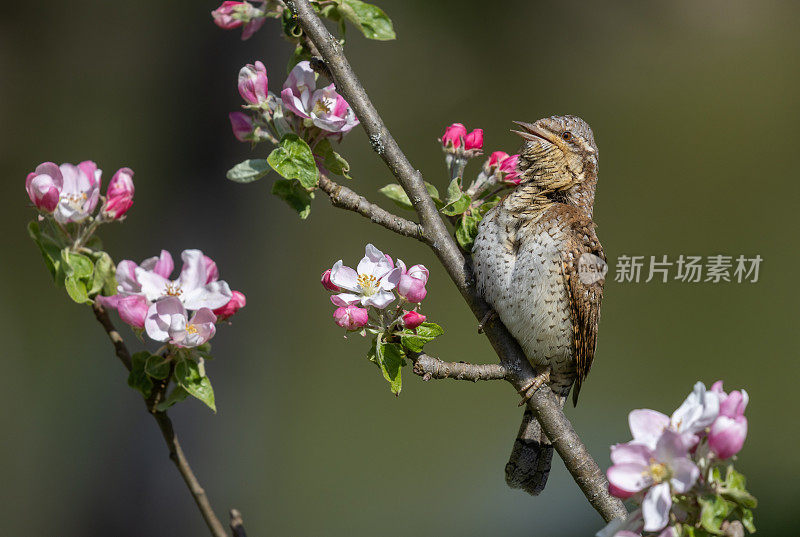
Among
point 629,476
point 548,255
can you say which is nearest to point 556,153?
point 548,255

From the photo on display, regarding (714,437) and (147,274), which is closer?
(714,437)

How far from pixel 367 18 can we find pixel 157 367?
2.23 ft

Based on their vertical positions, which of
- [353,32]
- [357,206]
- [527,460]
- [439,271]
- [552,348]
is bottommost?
[439,271]

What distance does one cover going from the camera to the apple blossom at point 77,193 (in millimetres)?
1097

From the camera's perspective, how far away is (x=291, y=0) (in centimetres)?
113

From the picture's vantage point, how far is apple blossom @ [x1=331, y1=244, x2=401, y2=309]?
1.04m

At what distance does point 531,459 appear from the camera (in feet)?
5.38

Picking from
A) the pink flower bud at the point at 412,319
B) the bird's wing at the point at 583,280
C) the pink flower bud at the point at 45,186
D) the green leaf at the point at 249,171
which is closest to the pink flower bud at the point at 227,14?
the green leaf at the point at 249,171

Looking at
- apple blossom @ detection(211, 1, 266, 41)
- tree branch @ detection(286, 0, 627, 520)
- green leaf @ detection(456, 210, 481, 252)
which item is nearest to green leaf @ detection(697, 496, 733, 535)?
tree branch @ detection(286, 0, 627, 520)

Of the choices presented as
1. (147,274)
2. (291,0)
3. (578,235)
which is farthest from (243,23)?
(578,235)

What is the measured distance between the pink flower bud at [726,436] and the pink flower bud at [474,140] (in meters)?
0.72

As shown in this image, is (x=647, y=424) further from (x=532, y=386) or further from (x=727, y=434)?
(x=532, y=386)

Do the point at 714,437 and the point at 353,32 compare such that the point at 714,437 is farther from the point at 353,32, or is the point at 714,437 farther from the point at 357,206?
the point at 353,32

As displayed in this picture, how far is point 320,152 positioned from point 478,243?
0.38 metres
